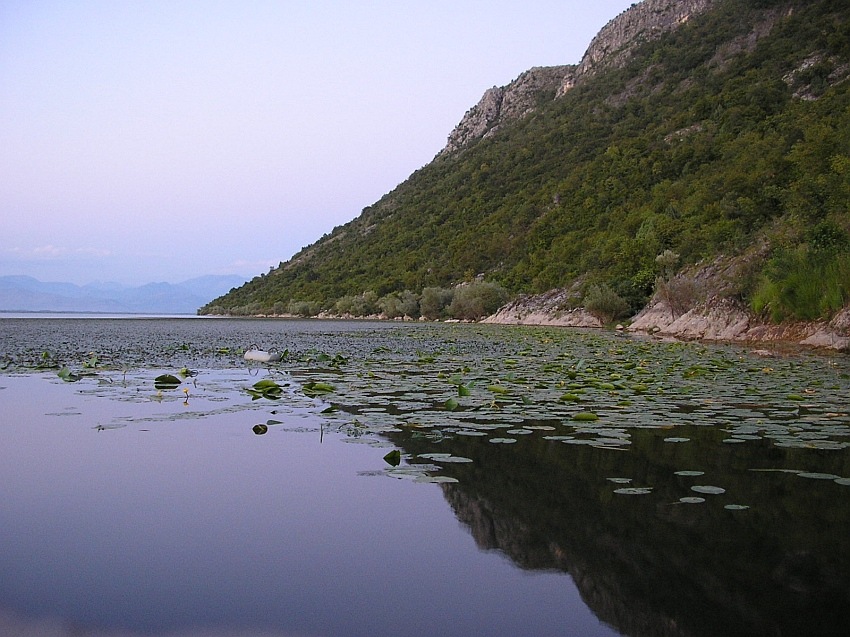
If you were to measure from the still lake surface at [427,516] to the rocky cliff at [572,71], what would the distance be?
320 feet

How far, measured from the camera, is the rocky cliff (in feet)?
315

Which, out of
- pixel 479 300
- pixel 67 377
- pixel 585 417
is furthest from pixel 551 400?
pixel 479 300

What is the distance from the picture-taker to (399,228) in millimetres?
103625

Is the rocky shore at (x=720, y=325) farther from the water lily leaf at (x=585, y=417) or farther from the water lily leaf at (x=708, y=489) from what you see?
the water lily leaf at (x=708, y=489)

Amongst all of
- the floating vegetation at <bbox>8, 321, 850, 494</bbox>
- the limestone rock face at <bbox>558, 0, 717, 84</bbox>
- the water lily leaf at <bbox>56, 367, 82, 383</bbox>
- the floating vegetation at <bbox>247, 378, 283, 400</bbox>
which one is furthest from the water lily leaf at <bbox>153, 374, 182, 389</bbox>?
the limestone rock face at <bbox>558, 0, 717, 84</bbox>

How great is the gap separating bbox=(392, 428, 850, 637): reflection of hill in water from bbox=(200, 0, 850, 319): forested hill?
1621cm

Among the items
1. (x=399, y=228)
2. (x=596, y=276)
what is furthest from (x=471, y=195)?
(x=596, y=276)

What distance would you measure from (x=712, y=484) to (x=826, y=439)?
211 centimetres

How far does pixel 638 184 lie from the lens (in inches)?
2482

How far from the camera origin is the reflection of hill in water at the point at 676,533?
2.86 meters

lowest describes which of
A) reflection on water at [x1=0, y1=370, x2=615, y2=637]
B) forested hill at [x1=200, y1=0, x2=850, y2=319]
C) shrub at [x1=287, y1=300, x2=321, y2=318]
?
reflection on water at [x1=0, y1=370, x2=615, y2=637]

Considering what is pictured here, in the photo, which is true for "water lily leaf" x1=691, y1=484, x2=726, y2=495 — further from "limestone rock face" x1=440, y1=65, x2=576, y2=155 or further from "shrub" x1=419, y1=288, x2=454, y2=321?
"limestone rock face" x1=440, y1=65, x2=576, y2=155

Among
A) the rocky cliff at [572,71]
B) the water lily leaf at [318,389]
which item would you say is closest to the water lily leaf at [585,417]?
the water lily leaf at [318,389]

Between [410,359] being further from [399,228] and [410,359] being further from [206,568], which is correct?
[399,228]
